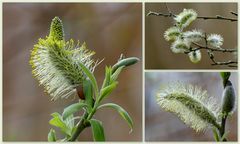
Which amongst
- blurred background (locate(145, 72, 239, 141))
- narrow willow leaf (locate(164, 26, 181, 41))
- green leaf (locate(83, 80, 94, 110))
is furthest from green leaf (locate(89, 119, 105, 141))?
narrow willow leaf (locate(164, 26, 181, 41))

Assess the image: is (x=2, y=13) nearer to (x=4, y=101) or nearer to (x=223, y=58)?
(x=4, y=101)

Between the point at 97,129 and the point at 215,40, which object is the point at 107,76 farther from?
the point at 215,40

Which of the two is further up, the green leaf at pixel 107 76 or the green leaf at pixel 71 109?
the green leaf at pixel 107 76

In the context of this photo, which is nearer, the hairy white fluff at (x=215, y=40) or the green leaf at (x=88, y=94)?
the green leaf at (x=88, y=94)

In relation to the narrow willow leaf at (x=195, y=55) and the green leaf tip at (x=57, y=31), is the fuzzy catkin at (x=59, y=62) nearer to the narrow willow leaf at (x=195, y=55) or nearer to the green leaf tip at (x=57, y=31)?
the green leaf tip at (x=57, y=31)

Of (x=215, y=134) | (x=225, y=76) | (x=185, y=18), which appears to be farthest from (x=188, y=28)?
(x=215, y=134)

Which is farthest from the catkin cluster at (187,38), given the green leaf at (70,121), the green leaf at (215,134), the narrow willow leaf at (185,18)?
the green leaf at (70,121)
